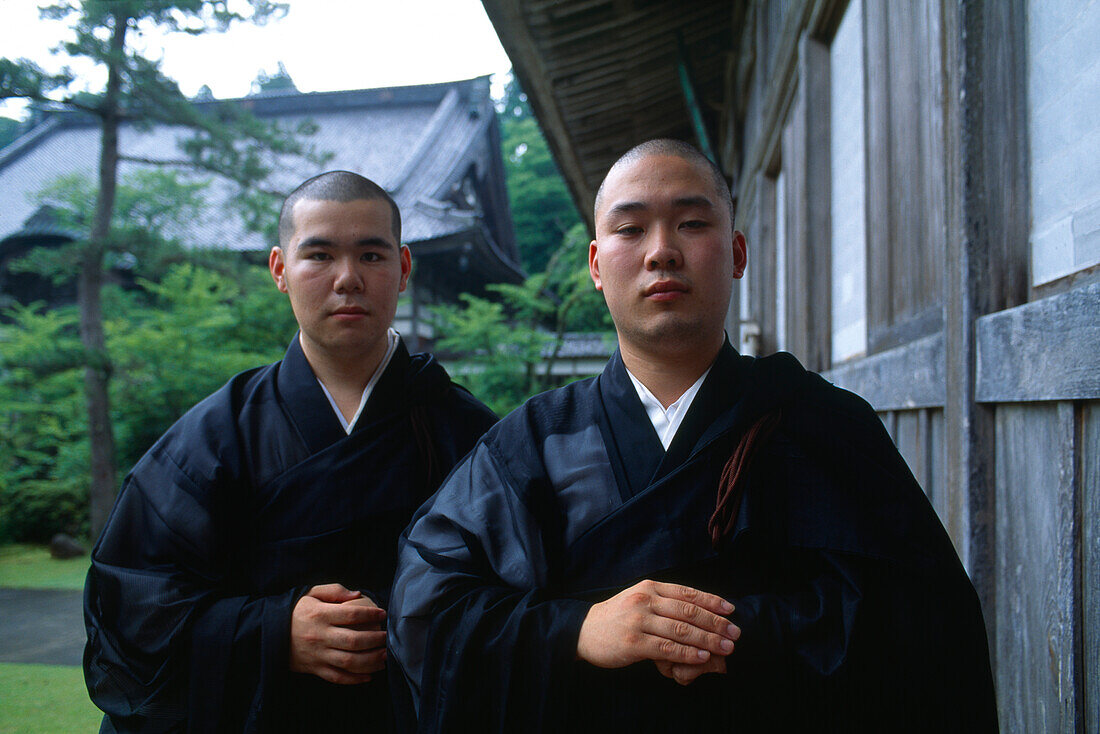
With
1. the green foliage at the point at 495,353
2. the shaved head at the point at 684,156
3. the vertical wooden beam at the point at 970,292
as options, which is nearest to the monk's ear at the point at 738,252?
the shaved head at the point at 684,156

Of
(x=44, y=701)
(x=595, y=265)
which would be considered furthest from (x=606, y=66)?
(x=44, y=701)

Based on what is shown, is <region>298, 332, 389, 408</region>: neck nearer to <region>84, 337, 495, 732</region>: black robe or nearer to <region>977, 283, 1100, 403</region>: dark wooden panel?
<region>84, 337, 495, 732</region>: black robe

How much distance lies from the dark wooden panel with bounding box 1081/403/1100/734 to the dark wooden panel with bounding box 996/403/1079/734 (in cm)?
2

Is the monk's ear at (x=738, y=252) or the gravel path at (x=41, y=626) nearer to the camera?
the monk's ear at (x=738, y=252)

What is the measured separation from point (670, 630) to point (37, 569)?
8.12 metres

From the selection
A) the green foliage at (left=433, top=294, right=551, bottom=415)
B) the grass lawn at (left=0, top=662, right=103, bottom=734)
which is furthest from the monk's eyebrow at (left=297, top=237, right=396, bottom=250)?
the green foliage at (left=433, top=294, right=551, bottom=415)

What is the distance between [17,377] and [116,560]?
8.11 meters

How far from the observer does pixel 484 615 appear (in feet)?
4.58

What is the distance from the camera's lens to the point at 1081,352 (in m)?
1.20

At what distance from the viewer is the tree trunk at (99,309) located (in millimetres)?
8547

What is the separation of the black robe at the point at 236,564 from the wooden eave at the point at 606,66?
3.40 metres

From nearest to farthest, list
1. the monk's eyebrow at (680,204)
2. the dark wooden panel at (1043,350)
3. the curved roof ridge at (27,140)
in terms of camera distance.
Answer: the dark wooden panel at (1043,350) → the monk's eyebrow at (680,204) → the curved roof ridge at (27,140)

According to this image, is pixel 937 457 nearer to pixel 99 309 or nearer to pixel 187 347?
pixel 187 347

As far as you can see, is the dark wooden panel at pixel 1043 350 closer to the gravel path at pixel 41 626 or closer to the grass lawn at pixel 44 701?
the grass lawn at pixel 44 701
